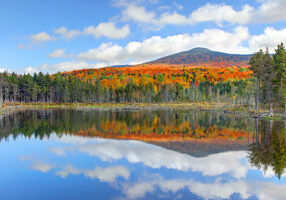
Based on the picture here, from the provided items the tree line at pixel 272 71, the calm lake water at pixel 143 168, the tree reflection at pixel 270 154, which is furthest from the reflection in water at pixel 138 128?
the tree line at pixel 272 71

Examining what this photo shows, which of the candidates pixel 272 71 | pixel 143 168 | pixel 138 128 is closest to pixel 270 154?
pixel 143 168

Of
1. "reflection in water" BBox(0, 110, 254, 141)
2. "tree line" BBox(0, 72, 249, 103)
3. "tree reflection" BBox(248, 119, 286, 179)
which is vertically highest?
"tree line" BBox(0, 72, 249, 103)

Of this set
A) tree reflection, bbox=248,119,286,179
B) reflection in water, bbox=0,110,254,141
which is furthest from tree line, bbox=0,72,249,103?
tree reflection, bbox=248,119,286,179

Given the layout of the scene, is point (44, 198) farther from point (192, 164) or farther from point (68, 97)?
point (68, 97)

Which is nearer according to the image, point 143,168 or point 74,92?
point 143,168

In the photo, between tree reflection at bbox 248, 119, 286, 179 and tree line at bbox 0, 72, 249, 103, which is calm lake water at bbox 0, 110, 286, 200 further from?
tree line at bbox 0, 72, 249, 103

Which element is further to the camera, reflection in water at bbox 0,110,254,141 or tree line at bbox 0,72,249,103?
tree line at bbox 0,72,249,103

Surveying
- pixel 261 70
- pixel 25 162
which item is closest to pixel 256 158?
pixel 25 162

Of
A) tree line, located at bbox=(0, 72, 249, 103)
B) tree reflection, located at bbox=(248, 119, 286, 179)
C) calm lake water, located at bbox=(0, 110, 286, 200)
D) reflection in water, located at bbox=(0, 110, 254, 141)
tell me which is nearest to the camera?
calm lake water, located at bbox=(0, 110, 286, 200)

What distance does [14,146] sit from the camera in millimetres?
23953

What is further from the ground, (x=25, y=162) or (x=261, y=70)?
(x=261, y=70)

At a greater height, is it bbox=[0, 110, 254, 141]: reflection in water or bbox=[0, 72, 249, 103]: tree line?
bbox=[0, 72, 249, 103]: tree line

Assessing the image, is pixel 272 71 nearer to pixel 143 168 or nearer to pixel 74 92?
pixel 143 168

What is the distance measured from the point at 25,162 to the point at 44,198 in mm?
7981
